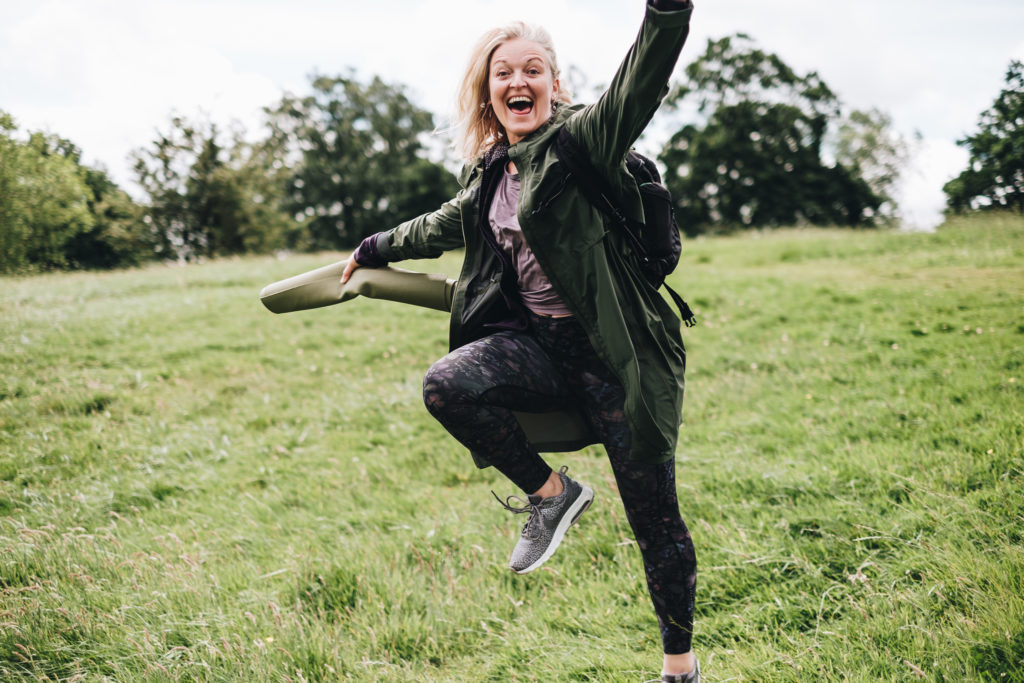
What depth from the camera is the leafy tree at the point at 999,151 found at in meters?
7.06

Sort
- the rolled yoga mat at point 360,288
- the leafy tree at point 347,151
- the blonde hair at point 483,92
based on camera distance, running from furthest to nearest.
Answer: the leafy tree at point 347,151
the rolled yoga mat at point 360,288
the blonde hair at point 483,92

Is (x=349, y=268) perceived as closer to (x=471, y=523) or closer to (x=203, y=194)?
(x=471, y=523)

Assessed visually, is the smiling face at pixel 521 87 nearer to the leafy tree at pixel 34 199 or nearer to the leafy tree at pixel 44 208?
the leafy tree at pixel 44 208

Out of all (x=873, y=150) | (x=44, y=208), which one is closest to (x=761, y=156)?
(x=873, y=150)

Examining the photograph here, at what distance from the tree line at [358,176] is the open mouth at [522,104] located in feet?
99.9

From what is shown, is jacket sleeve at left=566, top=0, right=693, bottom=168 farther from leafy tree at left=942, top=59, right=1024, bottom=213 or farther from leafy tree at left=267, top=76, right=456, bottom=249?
leafy tree at left=267, top=76, right=456, bottom=249

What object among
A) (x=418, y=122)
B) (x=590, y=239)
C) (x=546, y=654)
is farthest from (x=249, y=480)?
(x=418, y=122)

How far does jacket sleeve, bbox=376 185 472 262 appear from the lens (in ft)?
10.3

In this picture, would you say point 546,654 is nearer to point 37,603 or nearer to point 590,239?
point 590,239

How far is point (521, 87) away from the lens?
2699mm

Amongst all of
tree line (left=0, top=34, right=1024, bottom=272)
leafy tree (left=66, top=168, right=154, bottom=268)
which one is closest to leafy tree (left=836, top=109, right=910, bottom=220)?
tree line (left=0, top=34, right=1024, bottom=272)

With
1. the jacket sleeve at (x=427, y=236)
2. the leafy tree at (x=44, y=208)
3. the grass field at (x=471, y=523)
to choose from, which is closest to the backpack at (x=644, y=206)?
the jacket sleeve at (x=427, y=236)

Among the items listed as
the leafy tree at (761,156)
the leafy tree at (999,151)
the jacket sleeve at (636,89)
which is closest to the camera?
the jacket sleeve at (636,89)

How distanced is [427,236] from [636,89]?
1.42 metres
